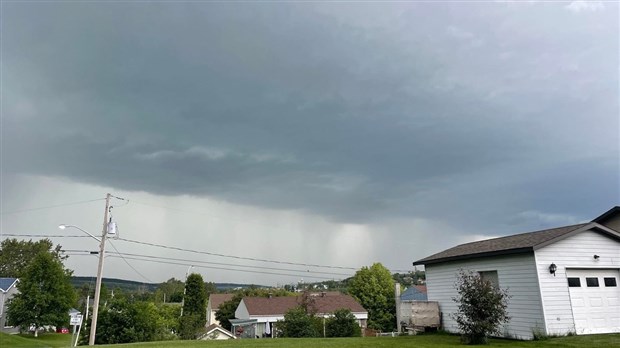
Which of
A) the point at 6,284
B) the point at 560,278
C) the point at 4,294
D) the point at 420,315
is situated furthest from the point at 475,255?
the point at 6,284

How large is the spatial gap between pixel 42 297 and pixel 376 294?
4356cm

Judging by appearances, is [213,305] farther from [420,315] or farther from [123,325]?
[420,315]

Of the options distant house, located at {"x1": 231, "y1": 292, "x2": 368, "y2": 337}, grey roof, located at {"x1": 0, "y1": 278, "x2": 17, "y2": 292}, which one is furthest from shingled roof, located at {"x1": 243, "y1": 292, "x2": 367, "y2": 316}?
grey roof, located at {"x1": 0, "y1": 278, "x2": 17, "y2": 292}

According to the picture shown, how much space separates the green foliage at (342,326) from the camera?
107ft

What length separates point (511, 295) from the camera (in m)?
15.0

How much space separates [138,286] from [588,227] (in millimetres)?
117604

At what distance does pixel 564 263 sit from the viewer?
1445 cm

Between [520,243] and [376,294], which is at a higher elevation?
[520,243]

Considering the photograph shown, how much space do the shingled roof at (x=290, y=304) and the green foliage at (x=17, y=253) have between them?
40.5 metres

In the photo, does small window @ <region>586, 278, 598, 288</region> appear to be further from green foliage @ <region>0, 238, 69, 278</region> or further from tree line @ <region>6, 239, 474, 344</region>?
green foliage @ <region>0, 238, 69, 278</region>

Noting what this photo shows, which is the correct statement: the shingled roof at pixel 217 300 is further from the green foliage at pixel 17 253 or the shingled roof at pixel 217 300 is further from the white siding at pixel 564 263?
the white siding at pixel 564 263

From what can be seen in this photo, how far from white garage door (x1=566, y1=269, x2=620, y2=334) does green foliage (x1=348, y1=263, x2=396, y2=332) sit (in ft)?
152

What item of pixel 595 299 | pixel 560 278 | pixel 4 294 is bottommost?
pixel 595 299

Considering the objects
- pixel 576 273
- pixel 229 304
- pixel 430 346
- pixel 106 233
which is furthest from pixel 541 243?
pixel 229 304
